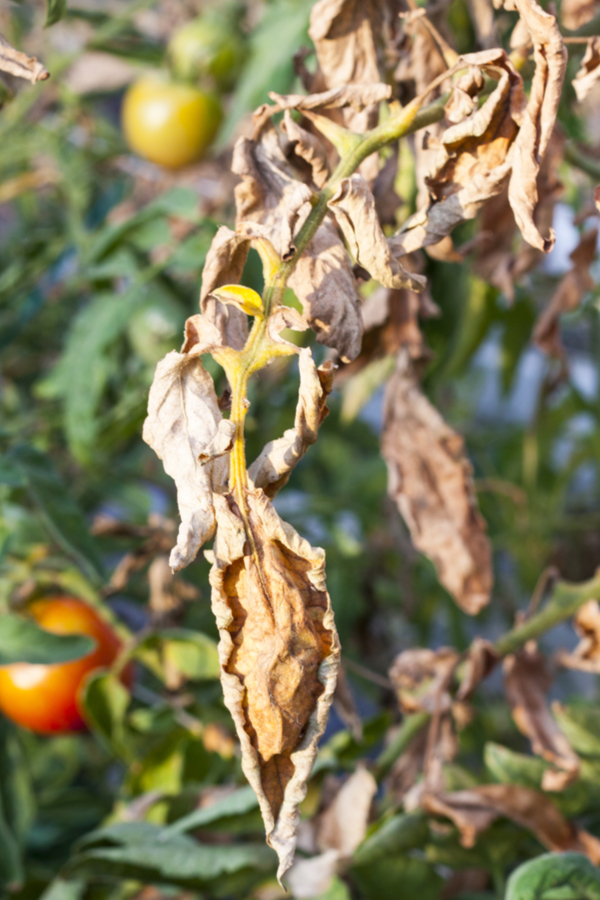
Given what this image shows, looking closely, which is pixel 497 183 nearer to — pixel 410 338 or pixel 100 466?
pixel 410 338

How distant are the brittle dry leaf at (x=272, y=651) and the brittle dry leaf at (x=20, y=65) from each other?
0.14 meters

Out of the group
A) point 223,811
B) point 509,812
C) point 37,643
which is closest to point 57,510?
point 37,643

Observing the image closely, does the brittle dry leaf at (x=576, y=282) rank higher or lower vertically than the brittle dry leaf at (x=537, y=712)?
higher

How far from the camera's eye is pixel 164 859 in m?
0.39

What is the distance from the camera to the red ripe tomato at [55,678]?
0.54 m

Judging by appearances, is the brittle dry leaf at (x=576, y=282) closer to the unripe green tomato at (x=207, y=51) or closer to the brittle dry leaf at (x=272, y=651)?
the brittle dry leaf at (x=272, y=651)

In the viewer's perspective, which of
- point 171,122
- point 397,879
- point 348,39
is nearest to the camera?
point 348,39

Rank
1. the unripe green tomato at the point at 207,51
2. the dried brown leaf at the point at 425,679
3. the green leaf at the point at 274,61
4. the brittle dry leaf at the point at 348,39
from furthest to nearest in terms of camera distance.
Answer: the unripe green tomato at the point at 207,51 < the green leaf at the point at 274,61 < the dried brown leaf at the point at 425,679 < the brittle dry leaf at the point at 348,39

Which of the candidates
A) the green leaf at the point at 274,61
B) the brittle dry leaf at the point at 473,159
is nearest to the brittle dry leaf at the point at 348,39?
the brittle dry leaf at the point at 473,159

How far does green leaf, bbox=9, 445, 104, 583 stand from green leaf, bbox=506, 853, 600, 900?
0.26 m


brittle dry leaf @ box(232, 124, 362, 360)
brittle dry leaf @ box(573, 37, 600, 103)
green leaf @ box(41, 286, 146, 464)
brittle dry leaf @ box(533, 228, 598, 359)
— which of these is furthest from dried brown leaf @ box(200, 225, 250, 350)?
green leaf @ box(41, 286, 146, 464)

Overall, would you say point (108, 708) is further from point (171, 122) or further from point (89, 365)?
point (171, 122)

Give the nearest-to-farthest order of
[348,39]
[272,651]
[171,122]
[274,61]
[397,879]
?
[272,651]
[348,39]
[397,879]
[274,61]
[171,122]

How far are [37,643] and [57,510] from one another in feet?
0.25
